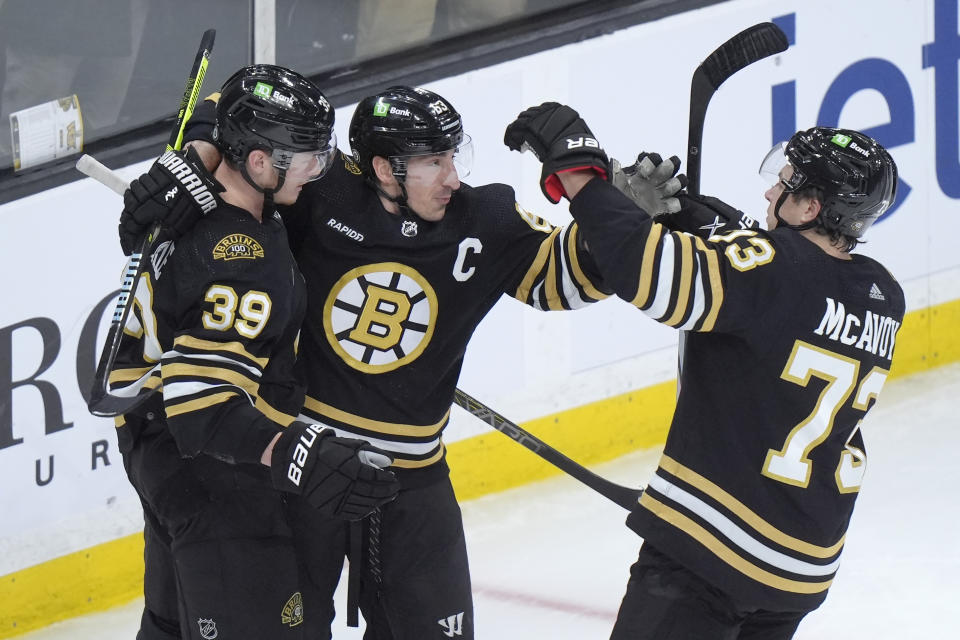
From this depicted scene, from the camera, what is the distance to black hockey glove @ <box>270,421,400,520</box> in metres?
2.21

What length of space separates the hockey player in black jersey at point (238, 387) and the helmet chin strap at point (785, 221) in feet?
2.49

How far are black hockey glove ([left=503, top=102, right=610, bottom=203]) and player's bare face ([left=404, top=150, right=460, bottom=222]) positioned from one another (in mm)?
194

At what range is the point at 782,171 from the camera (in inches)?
93.7

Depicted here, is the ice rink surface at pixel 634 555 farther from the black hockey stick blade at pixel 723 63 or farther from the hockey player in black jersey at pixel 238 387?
the black hockey stick blade at pixel 723 63

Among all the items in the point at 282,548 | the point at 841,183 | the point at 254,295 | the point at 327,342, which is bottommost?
the point at 282,548

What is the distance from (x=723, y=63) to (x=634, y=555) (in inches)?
66.6

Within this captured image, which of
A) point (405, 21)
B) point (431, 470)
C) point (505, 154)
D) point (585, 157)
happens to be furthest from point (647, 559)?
point (405, 21)

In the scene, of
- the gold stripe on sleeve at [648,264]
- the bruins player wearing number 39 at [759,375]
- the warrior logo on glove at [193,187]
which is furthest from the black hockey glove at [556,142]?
the warrior logo on glove at [193,187]

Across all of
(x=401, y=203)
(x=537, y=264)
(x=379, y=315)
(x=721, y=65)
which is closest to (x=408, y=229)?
(x=401, y=203)

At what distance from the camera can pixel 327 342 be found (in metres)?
2.56

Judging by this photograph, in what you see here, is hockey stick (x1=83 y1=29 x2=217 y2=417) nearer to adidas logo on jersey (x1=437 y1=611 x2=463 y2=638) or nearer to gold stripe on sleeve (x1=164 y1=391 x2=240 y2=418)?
gold stripe on sleeve (x1=164 y1=391 x2=240 y2=418)

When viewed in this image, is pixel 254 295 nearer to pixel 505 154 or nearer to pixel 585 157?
pixel 585 157

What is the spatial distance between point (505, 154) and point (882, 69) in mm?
1442

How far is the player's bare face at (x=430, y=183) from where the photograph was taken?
8.23 ft
